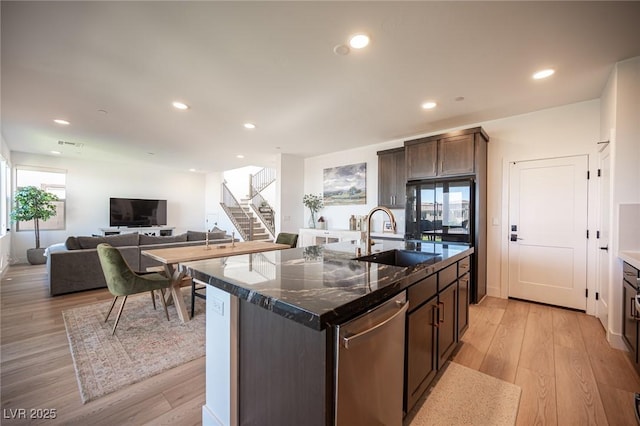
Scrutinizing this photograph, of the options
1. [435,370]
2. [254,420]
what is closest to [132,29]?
[254,420]

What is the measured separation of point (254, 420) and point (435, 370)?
4.19 feet

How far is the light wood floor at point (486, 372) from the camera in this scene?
1.69 metres

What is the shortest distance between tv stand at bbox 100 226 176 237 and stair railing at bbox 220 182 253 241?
1.90 meters

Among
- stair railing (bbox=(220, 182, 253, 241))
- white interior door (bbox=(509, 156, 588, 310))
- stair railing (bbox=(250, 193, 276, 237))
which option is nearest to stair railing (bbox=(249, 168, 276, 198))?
stair railing (bbox=(250, 193, 276, 237))

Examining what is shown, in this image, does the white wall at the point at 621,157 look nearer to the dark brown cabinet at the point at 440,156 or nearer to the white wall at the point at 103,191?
the dark brown cabinet at the point at 440,156

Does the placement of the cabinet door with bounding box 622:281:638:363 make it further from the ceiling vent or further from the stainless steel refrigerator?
the ceiling vent

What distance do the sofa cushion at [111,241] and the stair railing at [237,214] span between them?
3.63 metres

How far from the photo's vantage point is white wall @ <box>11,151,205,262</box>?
664 centimetres

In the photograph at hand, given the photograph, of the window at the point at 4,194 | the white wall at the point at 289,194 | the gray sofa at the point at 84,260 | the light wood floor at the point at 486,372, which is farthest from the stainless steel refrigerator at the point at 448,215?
the window at the point at 4,194

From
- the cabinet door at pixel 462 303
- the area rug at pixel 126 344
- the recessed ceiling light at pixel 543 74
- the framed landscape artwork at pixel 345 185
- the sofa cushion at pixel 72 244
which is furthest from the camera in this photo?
the framed landscape artwork at pixel 345 185

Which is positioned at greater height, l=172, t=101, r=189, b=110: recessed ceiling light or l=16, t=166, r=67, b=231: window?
l=172, t=101, r=189, b=110: recessed ceiling light

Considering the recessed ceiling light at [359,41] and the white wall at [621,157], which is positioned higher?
the recessed ceiling light at [359,41]

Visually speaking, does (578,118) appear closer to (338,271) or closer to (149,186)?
(338,271)

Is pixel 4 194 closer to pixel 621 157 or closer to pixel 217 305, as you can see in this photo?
pixel 217 305
